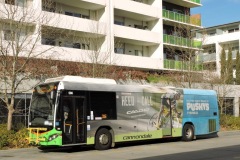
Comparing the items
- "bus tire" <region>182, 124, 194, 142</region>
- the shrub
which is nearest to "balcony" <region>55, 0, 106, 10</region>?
"bus tire" <region>182, 124, 194, 142</region>

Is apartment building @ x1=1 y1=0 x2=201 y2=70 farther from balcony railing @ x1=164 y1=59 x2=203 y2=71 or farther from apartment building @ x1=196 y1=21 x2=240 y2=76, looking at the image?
apartment building @ x1=196 y1=21 x2=240 y2=76

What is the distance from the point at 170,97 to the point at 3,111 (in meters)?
11.2

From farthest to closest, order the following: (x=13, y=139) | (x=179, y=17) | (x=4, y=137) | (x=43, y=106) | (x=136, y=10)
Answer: (x=179, y=17) < (x=136, y=10) < (x=13, y=139) < (x=4, y=137) < (x=43, y=106)

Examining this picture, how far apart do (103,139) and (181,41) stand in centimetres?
2625

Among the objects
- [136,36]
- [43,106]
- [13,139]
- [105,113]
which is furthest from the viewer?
[136,36]

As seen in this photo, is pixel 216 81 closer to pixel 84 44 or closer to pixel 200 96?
pixel 84 44

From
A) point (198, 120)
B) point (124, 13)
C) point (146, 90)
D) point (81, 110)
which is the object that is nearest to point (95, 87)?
point (81, 110)

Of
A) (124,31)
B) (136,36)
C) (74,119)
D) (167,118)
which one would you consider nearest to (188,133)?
(167,118)

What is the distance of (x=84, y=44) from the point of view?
33.8 metres

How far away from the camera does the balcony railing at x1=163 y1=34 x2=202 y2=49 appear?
37875 mm

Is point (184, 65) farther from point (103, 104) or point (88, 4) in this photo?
point (103, 104)

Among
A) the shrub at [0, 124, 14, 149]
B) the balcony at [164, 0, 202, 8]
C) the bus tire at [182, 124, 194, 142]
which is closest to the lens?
the shrub at [0, 124, 14, 149]

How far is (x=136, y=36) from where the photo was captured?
3956cm

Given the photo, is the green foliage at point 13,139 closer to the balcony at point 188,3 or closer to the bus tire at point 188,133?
Answer: the bus tire at point 188,133
